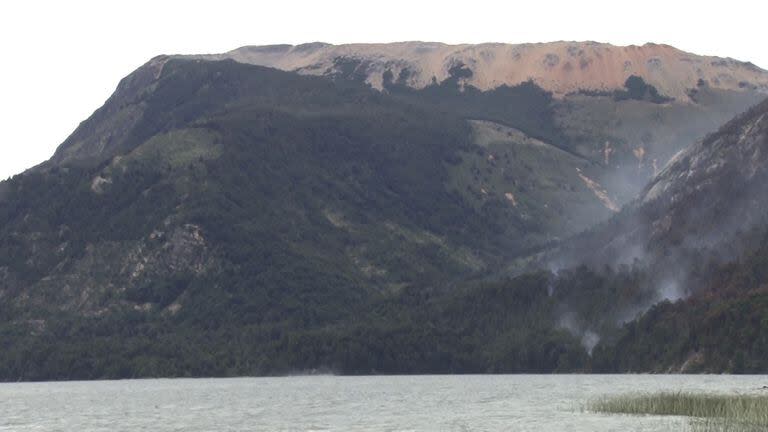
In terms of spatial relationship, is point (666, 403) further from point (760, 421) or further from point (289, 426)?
point (289, 426)

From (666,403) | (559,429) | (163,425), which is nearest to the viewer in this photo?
(559,429)

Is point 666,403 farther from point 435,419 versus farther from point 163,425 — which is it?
point 163,425

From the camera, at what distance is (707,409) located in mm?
171500

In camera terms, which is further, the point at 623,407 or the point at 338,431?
the point at 623,407

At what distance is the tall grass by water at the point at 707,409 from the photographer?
503 feet

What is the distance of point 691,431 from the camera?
150750mm

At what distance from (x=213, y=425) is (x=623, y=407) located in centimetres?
5445

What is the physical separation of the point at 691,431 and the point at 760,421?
31.1ft

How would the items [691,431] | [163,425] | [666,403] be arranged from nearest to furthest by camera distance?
[691,431] → [666,403] → [163,425]

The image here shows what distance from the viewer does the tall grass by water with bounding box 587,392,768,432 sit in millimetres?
153250

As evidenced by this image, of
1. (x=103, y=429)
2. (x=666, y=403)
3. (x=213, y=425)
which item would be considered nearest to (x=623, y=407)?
(x=666, y=403)

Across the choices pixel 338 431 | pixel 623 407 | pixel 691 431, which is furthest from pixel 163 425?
pixel 691 431

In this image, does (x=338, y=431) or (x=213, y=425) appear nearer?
(x=338, y=431)

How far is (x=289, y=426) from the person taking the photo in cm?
18762
